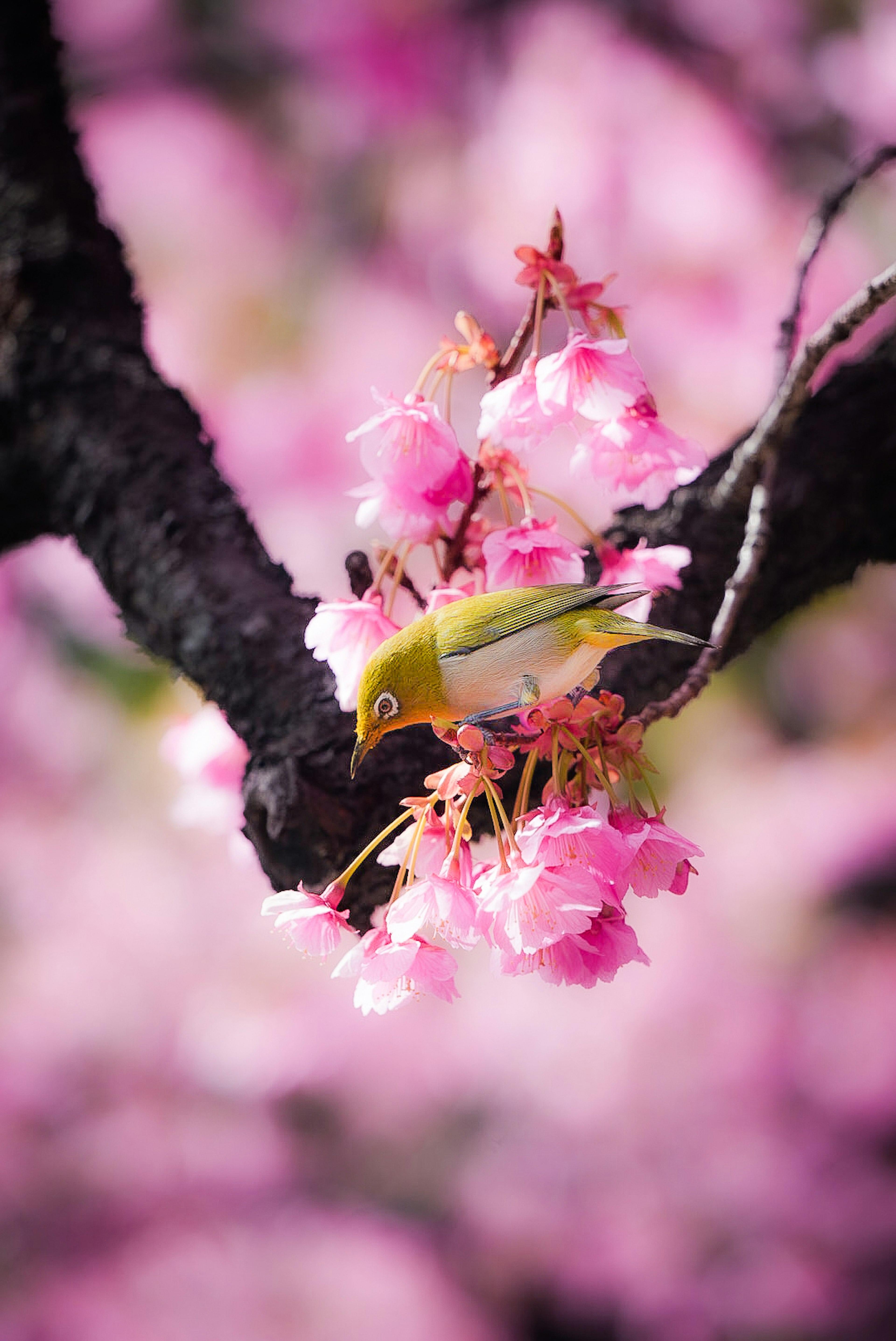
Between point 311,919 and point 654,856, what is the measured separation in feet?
0.48

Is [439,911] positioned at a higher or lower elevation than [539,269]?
lower

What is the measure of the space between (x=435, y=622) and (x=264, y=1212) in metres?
0.79

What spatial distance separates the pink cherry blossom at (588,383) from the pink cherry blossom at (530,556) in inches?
2.2

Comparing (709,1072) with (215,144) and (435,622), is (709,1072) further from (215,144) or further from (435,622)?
(215,144)

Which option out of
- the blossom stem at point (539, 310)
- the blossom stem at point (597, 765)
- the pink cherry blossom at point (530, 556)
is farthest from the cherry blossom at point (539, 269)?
the blossom stem at point (597, 765)

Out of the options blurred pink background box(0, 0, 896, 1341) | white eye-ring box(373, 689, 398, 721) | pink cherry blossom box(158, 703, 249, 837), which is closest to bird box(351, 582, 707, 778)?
white eye-ring box(373, 689, 398, 721)

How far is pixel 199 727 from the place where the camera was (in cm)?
67

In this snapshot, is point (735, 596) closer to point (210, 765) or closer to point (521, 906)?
point (521, 906)

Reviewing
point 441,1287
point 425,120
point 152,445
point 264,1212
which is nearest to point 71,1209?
point 264,1212

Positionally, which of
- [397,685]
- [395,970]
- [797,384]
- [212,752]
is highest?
[797,384]

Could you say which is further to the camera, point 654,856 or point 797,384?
point 797,384

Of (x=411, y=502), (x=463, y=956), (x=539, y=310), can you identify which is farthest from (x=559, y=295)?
(x=463, y=956)

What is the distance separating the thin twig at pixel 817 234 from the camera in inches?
20.8

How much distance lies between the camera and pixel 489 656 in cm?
38
